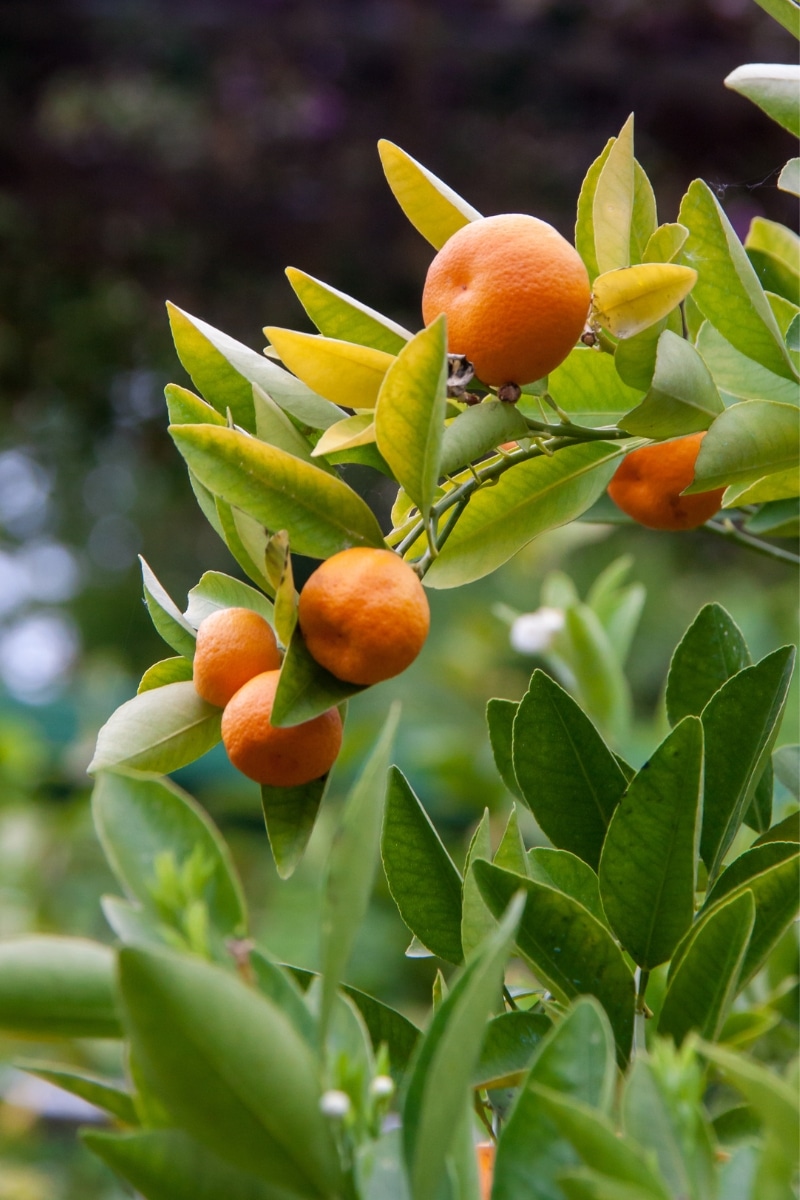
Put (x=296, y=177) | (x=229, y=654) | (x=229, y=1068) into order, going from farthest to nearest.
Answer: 1. (x=296, y=177)
2. (x=229, y=654)
3. (x=229, y=1068)

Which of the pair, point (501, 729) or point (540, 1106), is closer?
→ point (540, 1106)

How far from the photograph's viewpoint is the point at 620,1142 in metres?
0.18

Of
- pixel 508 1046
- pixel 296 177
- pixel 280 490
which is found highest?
pixel 280 490

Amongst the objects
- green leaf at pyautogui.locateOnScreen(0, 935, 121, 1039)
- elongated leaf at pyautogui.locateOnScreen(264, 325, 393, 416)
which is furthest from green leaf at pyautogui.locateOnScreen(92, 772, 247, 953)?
elongated leaf at pyautogui.locateOnScreen(264, 325, 393, 416)

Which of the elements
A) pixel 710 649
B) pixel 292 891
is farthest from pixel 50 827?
pixel 710 649

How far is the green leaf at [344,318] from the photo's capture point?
300 millimetres

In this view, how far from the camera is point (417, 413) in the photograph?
260mm

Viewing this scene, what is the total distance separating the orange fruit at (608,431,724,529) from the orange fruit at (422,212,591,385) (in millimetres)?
84

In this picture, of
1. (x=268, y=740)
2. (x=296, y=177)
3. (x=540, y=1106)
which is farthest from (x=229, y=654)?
(x=296, y=177)

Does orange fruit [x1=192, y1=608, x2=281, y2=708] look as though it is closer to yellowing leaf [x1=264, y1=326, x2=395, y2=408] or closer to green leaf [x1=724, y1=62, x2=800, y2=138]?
yellowing leaf [x1=264, y1=326, x2=395, y2=408]

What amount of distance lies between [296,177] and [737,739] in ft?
8.13

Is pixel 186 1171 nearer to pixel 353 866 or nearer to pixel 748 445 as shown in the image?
pixel 353 866

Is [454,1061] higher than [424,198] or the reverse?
the reverse

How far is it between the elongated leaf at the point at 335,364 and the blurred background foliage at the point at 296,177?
69.8 inches
